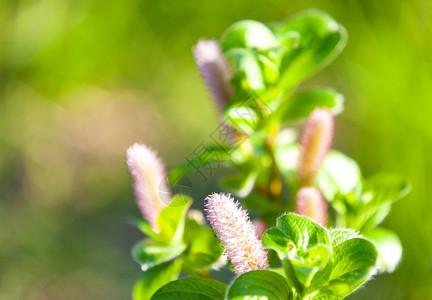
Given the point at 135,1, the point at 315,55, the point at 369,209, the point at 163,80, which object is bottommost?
→ the point at 369,209

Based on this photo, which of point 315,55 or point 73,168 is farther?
point 73,168

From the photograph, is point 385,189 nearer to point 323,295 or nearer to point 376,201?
point 376,201

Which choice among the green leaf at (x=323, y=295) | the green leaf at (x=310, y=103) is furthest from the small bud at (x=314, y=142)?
the green leaf at (x=323, y=295)

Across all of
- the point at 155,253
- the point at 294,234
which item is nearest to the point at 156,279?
the point at 155,253

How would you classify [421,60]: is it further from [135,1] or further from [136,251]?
[135,1]

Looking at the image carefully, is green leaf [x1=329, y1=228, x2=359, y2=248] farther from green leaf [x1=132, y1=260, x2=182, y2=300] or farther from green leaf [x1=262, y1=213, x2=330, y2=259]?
green leaf [x1=132, y1=260, x2=182, y2=300]

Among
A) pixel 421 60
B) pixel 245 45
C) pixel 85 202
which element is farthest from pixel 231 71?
pixel 85 202
